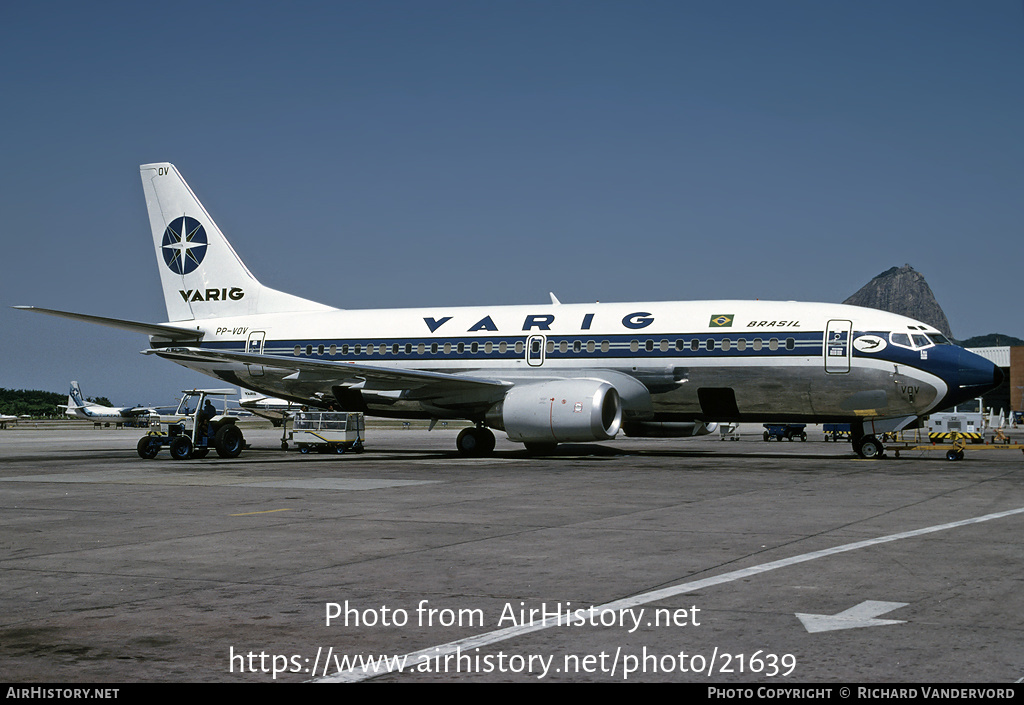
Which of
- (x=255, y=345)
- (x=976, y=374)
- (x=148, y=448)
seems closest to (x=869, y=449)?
(x=976, y=374)

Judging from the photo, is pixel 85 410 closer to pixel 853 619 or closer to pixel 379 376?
pixel 379 376

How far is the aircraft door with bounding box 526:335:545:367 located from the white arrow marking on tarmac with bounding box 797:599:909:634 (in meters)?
20.2

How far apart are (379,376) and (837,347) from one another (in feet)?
39.8

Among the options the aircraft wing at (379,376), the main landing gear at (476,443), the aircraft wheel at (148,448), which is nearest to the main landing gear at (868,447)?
the aircraft wing at (379,376)

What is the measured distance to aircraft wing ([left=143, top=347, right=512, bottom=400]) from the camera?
1001 inches

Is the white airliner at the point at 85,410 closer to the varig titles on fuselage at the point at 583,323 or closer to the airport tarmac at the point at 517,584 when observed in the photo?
the varig titles on fuselage at the point at 583,323

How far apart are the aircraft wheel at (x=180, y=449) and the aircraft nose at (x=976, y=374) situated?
2016 cm

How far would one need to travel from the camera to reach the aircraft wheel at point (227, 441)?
26.6 m

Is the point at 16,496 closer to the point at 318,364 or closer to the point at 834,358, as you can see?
the point at 318,364

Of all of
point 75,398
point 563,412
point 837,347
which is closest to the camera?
point 837,347

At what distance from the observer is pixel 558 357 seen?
26.4 m

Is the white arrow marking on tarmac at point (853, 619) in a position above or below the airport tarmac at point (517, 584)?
above
